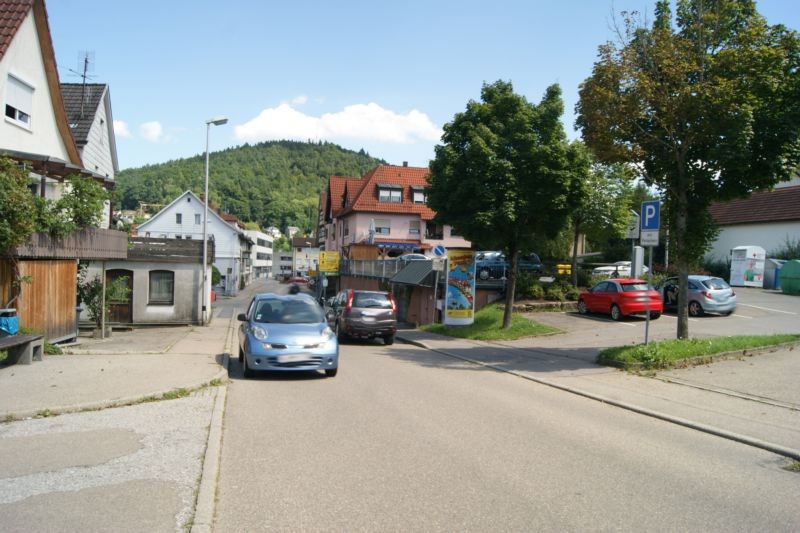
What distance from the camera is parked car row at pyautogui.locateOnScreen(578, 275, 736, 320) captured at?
2192 cm

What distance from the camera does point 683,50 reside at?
13508 mm

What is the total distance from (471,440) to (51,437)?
4678 mm

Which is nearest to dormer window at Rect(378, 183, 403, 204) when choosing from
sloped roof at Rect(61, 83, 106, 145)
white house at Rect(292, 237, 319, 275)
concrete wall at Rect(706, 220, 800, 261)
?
concrete wall at Rect(706, 220, 800, 261)

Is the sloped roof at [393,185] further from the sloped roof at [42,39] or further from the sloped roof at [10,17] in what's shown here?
the sloped roof at [10,17]

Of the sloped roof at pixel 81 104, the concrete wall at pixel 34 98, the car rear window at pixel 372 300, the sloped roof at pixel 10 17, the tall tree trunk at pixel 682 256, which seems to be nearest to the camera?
the tall tree trunk at pixel 682 256

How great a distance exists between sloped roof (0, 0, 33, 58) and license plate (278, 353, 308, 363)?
38.8 ft

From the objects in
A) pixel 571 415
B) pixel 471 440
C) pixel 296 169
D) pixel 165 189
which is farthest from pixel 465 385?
pixel 296 169

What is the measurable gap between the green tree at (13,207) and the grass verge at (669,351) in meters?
12.4

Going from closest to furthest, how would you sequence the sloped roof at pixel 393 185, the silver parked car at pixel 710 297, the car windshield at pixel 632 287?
1. the silver parked car at pixel 710 297
2. the car windshield at pixel 632 287
3. the sloped roof at pixel 393 185

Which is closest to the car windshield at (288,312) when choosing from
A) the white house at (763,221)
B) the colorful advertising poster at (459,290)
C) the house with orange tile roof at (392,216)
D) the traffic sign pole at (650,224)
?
the traffic sign pole at (650,224)

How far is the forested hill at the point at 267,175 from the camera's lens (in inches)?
5340

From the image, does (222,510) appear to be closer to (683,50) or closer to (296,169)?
(683,50)

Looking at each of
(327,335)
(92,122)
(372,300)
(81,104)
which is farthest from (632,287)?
(81,104)

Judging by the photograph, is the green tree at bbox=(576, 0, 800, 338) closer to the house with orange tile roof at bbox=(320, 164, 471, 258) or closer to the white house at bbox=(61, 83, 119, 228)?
the white house at bbox=(61, 83, 119, 228)
